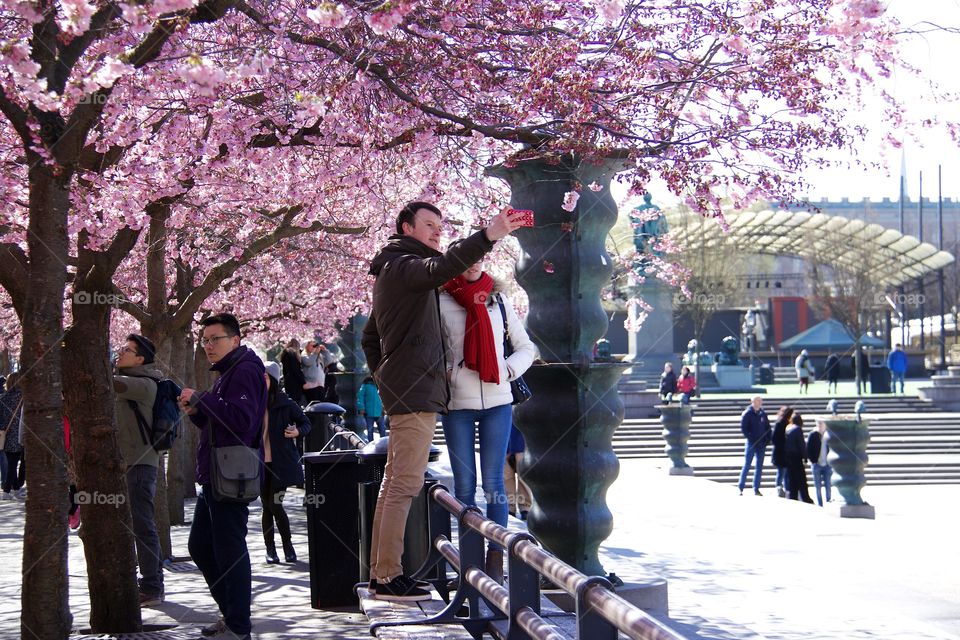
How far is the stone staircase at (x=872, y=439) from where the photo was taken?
2766 centimetres

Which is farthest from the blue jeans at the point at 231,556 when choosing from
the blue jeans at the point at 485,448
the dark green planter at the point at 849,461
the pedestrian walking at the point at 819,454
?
the pedestrian walking at the point at 819,454

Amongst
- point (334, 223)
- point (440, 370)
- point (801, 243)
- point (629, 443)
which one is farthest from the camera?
point (801, 243)

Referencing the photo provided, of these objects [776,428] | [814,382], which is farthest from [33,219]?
[814,382]

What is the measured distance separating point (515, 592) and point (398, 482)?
1.30m

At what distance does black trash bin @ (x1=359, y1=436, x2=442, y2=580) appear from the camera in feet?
23.9

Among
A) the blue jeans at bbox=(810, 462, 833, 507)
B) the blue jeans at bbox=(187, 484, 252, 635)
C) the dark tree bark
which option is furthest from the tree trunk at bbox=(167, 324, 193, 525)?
the blue jeans at bbox=(810, 462, 833, 507)

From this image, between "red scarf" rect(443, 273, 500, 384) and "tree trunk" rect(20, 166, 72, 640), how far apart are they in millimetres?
2236

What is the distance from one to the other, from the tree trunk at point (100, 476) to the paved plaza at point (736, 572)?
44 centimetres

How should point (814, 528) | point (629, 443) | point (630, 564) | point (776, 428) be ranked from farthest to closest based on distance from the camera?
point (629, 443)
point (776, 428)
point (814, 528)
point (630, 564)

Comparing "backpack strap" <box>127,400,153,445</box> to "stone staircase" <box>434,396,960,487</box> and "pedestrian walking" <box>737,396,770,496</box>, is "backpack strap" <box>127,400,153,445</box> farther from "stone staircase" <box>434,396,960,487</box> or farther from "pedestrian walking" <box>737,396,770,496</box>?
"stone staircase" <box>434,396,960,487</box>

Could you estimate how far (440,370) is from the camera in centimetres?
609

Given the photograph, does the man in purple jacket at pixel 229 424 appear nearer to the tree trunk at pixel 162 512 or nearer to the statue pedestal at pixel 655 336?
the tree trunk at pixel 162 512

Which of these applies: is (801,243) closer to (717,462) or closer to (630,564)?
(717,462)

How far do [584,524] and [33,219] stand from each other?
3993 mm
